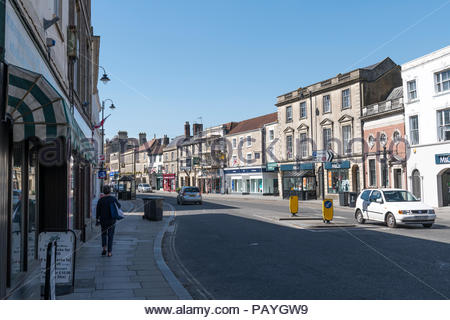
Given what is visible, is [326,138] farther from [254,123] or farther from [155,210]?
[155,210]

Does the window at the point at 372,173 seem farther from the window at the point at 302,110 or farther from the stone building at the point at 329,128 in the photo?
the window at the point at 302,110

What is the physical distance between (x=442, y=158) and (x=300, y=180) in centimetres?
1825

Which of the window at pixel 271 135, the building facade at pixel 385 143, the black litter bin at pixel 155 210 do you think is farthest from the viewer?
the window at pixel 271 135

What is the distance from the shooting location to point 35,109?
20.1ft

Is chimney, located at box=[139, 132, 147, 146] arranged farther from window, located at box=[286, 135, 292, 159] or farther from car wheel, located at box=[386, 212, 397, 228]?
car wheel, located at box=[386, 212, 397, 228]

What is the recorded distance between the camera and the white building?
2672cm

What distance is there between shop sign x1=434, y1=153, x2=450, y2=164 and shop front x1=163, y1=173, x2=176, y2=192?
5905cm

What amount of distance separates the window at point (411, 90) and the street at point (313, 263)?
661 inches

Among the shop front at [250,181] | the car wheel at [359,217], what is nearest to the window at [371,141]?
the car wheel at [359,217]

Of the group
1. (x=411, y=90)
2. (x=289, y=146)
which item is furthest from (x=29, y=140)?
(x=289, y=146)

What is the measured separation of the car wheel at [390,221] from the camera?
1553 centimetres

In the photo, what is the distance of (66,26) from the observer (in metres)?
12.6

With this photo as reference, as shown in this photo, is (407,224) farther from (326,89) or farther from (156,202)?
(326,89)
